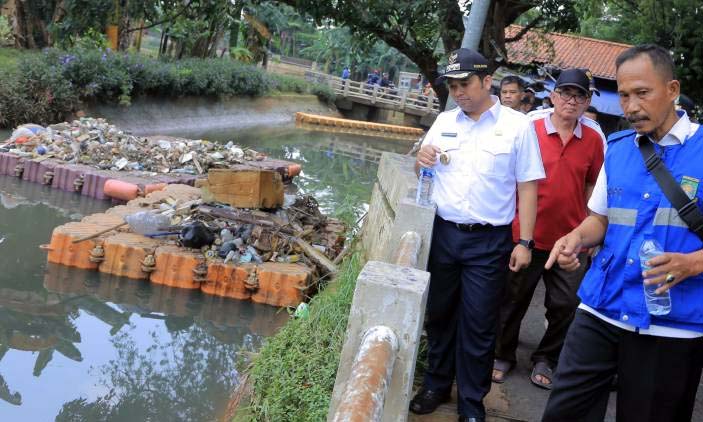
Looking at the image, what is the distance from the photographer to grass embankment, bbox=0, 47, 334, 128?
1769cm

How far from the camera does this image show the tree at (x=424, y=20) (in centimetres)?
855

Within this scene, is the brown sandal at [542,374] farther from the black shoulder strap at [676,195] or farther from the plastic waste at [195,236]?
the plastic waste at [195,236]

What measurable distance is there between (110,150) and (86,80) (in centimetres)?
725

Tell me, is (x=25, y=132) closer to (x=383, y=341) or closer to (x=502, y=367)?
(x=502, y=367)

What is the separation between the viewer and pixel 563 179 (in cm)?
448

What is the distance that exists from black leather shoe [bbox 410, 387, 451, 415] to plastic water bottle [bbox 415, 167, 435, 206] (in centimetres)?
102

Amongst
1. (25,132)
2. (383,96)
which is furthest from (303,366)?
(383,96)

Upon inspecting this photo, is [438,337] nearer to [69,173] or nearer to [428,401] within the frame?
[428,401]

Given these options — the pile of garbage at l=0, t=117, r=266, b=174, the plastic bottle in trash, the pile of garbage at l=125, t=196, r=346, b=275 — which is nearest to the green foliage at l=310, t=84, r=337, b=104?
the pile of garbage at l=0, t=117, r=266, b=174

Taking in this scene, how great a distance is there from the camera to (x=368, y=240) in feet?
26.0

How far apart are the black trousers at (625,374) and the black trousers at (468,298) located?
0.88 meters

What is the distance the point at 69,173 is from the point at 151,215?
445cm

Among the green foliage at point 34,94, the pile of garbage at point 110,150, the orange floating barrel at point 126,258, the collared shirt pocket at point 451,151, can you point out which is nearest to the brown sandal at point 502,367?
the collared shirt pocket at point 451,151

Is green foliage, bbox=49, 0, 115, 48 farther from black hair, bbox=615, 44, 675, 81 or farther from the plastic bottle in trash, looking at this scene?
black hair, bbox=615, 44, 675, 81
